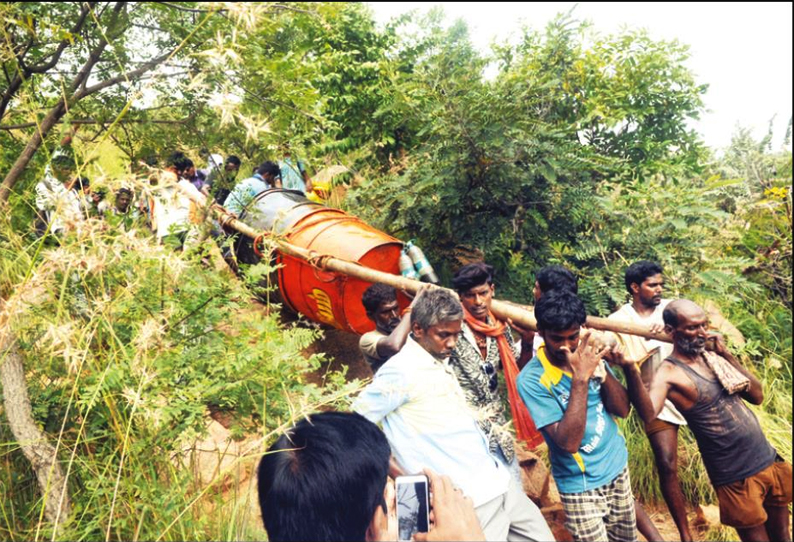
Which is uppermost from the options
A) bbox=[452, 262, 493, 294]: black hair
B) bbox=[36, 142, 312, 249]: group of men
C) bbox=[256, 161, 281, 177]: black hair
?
bbox=[256, 161, 281, 177]: black hair

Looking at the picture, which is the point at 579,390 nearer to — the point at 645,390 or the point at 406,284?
the point at 645,390

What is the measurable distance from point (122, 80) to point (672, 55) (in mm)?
5416

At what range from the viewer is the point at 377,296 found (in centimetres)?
385

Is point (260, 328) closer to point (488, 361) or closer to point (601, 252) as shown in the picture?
point (488, 361)

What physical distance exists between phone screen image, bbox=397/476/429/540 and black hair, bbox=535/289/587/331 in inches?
51.1

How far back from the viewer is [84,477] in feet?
7.09

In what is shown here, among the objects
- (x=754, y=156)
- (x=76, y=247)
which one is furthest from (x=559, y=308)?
(x=754, y=156)

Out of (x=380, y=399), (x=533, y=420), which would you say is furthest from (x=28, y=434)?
(x=533, y=420)

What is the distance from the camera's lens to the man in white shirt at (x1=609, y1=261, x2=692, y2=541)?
3.70 metres

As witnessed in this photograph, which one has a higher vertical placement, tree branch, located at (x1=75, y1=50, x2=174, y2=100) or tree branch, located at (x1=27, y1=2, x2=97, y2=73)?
tree branch, located at (x1=27, y1=2, x2=97, y2=73)

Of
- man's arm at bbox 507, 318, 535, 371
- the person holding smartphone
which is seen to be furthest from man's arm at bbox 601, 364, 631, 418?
the person holding smartphone

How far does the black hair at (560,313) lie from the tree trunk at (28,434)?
1995 millimetres

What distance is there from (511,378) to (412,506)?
1772 millimetres

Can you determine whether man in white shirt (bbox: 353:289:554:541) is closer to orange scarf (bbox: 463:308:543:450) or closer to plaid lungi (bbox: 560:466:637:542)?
plaid lungi (bbox: 560:466:637:542)
